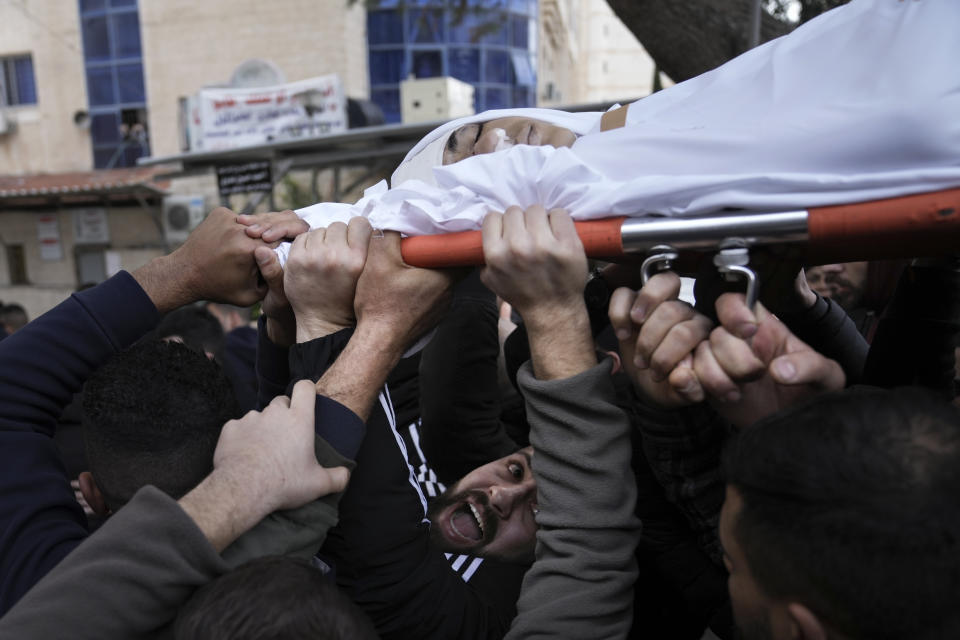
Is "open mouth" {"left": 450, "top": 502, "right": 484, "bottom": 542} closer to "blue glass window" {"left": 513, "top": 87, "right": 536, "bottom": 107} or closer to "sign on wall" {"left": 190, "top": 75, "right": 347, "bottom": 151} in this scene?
"sign on wall" {"left": 190, "top": 75, "right": 347, "bottom": 151}

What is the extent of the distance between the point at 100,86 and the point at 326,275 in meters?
14.9

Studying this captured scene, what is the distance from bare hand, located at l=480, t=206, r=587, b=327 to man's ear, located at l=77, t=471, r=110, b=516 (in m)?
0.92

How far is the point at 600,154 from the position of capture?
44.4 inches

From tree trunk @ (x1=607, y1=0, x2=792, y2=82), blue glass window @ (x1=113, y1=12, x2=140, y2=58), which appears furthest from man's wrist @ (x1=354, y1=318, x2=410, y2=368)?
blue glass window @ (x1=113, y1=12, x2=140, y2=58)

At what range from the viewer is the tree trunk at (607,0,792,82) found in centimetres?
295

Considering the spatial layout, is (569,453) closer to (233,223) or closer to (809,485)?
(809,485)

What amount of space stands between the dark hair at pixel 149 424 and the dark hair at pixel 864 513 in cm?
98

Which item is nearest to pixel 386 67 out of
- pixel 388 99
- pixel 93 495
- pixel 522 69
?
pixel 388 99

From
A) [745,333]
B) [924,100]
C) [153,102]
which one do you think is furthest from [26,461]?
[153,102]

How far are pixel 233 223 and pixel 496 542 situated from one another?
0.97 m

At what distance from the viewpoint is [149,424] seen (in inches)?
51.4

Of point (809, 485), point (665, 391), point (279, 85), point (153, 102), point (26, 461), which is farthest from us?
point (153, 102)

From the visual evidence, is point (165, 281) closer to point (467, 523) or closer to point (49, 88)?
point (467, 523)

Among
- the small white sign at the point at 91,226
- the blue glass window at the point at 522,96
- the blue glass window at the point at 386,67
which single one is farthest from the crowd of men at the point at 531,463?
the small white sign at the point at 91,226
